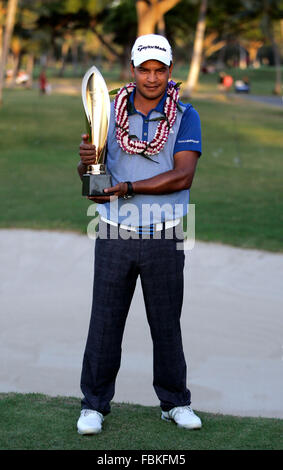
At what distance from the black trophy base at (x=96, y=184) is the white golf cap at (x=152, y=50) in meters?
0.61

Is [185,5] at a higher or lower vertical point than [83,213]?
higher

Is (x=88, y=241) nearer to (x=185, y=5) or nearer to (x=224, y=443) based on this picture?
(x=224, y=443)

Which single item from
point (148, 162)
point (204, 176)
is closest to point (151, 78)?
point (148, 162)

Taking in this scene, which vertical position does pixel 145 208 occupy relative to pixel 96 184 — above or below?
below

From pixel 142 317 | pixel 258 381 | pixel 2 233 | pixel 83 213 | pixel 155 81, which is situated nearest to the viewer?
pixel 155 81

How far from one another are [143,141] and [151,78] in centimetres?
32

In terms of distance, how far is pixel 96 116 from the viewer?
13.3 ft

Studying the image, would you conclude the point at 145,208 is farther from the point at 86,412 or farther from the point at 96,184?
the point at 86,412

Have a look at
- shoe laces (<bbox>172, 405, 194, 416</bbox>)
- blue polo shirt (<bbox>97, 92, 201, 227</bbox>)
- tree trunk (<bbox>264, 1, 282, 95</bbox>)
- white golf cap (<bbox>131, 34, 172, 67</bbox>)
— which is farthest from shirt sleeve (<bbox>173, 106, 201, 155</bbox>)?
tree trunk (<bbox>264, 1, 282, 95</bbox>)

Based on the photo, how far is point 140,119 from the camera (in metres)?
4.16

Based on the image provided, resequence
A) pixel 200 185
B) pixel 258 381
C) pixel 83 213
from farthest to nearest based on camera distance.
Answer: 1. pixel 200 185
2. pixel 83 213
3. pixel 258 381

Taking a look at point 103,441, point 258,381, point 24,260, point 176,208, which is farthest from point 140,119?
point 24,260

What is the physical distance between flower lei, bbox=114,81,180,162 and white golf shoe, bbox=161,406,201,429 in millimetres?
1458

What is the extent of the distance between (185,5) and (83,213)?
44.4m
